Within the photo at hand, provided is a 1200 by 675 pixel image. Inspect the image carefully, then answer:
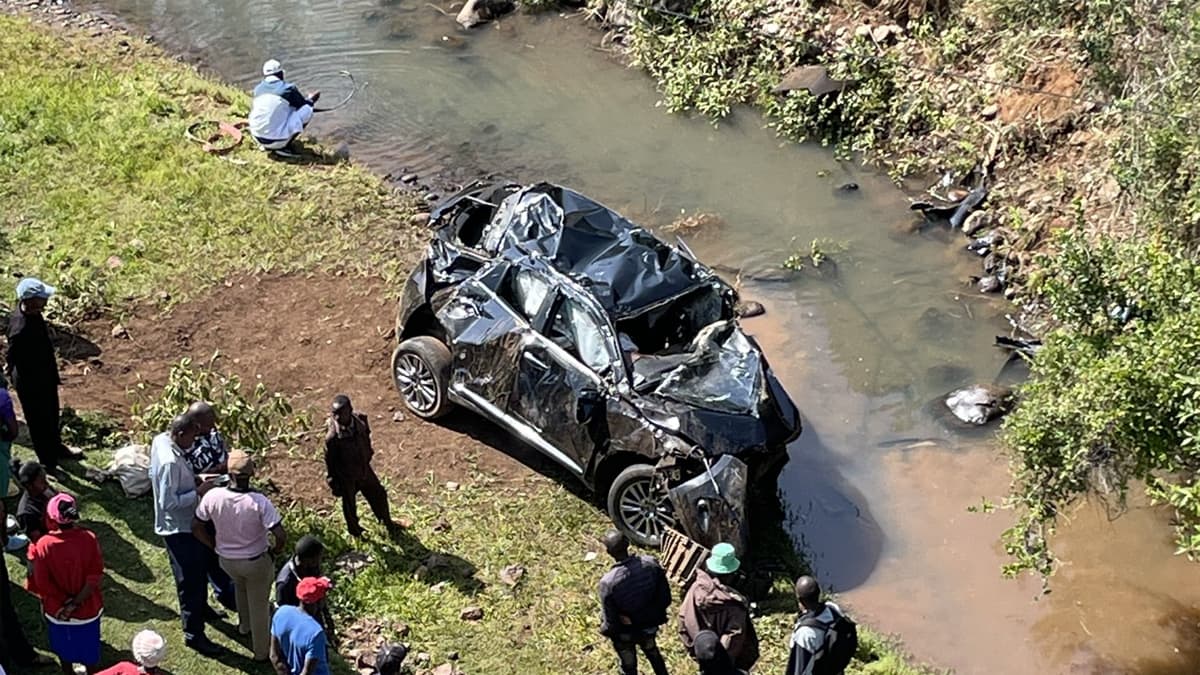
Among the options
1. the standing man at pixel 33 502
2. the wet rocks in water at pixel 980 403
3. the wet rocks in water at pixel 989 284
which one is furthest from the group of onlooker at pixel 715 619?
the wet rocks in water at pixel 989 284

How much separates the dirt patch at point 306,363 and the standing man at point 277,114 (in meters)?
3.19

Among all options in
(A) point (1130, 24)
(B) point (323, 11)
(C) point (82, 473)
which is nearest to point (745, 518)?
(C) point (82, 473)

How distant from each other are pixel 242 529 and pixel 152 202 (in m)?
8.05

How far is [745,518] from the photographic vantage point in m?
9.49

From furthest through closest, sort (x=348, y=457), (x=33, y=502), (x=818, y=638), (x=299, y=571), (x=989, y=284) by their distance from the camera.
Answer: (x=989, y=284) → (x=348, y=457) → (x=33, y=502) → (x=818, y=638) → (x=299, y=571)

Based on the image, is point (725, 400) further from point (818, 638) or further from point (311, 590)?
point (311, 590)

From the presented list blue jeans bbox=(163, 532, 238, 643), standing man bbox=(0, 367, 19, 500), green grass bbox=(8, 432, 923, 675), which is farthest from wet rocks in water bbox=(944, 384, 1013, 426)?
standing man bbox=(0, 367, 19, 500)

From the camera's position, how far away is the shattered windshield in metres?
9.96

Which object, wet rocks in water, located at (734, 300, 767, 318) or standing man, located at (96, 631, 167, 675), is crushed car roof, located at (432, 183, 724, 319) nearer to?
wet rocks in water, located at (734, 300, 767, 318)

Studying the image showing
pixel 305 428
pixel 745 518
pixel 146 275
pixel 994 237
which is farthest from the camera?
pixel 994 237

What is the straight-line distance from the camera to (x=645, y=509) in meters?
9.97

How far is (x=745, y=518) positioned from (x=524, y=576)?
5.64 feet

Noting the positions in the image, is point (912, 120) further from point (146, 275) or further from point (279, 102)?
point (146, 275)

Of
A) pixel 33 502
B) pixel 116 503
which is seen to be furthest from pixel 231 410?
pixel 33 502
